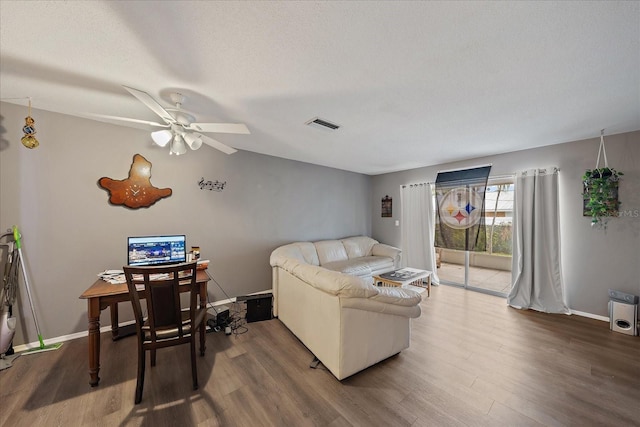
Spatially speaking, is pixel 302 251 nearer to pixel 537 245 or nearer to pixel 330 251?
pixel 330 251

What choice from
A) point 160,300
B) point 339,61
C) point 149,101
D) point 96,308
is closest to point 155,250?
point 96,308

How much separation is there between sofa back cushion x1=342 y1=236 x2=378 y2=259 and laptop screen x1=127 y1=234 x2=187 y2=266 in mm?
3152

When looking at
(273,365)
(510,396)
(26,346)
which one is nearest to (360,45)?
(273,365)

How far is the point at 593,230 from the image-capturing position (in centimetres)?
314

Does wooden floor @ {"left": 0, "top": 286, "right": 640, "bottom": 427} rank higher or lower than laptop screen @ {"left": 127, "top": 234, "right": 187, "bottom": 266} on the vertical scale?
lower

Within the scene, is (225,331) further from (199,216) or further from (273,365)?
(199,216)

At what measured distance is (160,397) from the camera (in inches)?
70.6

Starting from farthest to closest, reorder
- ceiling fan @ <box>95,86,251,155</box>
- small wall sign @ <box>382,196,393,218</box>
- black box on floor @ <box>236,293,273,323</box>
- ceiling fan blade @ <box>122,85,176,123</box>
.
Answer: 1. small wall sign @ <box>382,196,393,218</box>
2. black box on floor @ <box>236,293,273,323</box>
3. ceiling fan @ <box>95,86,251,155</box>
4. ceiling fan blade @ <box>122,85,176,123</box>

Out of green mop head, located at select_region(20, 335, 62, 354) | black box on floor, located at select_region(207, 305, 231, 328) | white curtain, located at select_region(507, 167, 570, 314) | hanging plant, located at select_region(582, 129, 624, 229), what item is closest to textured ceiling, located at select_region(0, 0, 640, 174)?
hanging plant, located at select_region(582, 129, 624, 229)

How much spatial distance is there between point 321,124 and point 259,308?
2509 millimetres

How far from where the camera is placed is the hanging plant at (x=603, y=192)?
291cm

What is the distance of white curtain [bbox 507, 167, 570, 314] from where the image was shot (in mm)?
3348

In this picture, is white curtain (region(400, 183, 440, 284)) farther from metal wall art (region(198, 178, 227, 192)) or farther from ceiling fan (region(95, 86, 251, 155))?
ceiling fan (region(95, 86, 251, 155))

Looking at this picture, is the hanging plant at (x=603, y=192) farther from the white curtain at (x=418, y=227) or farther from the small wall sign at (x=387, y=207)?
the small wall sign at (x=387, y=207)
